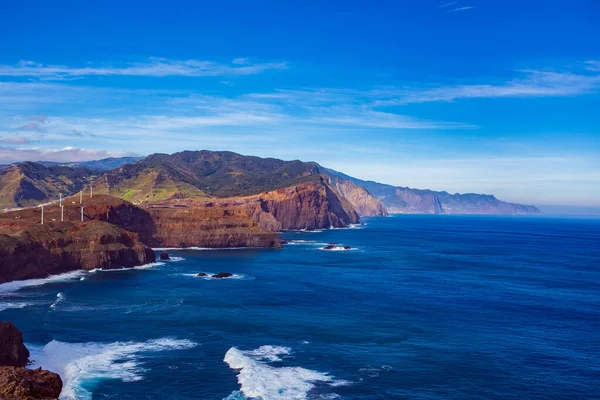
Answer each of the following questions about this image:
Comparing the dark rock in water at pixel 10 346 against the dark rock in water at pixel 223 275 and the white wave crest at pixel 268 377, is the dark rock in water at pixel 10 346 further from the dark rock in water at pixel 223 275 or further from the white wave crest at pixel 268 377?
the dark rock in water at pixel 223 275

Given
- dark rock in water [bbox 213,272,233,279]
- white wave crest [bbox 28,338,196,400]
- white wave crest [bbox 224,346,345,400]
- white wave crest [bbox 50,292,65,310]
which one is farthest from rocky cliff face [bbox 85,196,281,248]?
white wave crest [bbox 224,346,345,400]

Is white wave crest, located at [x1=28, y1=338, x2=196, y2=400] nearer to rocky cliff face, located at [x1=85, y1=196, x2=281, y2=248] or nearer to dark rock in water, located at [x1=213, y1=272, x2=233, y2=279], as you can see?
dark rock in water, located at [x1=213, y1=272, x2=233, y2=279]

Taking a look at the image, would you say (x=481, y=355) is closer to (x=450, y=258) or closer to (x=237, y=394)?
(x=237, y=394)

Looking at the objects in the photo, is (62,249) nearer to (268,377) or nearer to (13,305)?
(13,305)

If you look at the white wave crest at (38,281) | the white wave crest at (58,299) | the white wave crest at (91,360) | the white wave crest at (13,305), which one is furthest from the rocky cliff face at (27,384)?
the white wave crest at (38,281)

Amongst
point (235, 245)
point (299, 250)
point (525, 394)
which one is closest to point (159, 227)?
point (235, 245)

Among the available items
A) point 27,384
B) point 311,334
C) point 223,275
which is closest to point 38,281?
point 223,275
